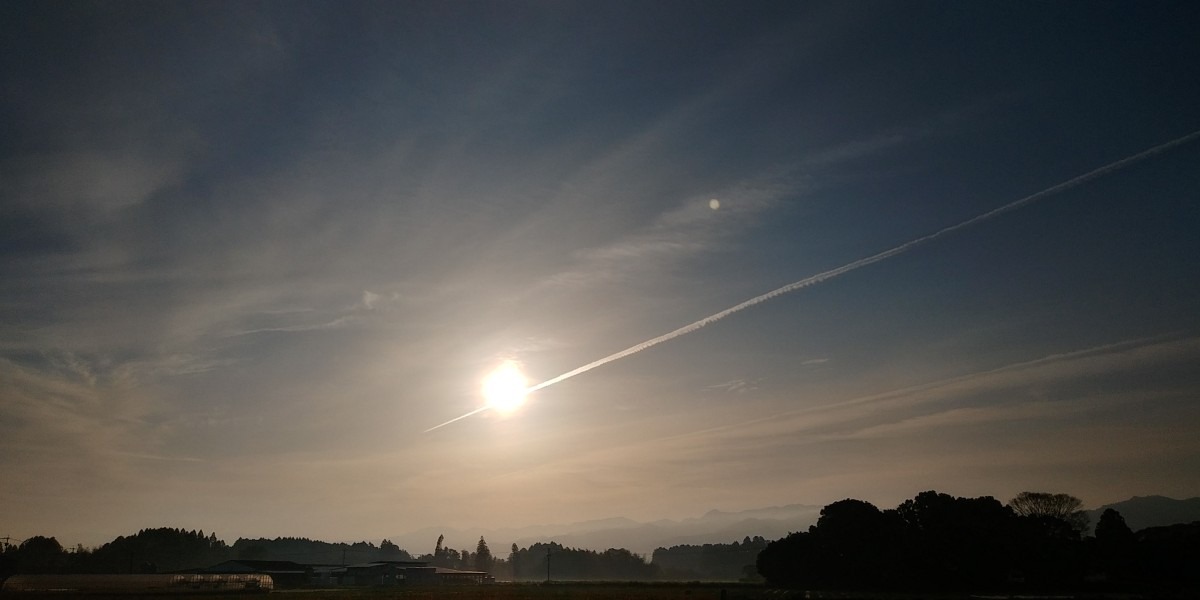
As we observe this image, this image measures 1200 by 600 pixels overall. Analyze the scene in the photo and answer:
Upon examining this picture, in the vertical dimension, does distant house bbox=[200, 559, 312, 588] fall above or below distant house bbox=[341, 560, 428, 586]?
above

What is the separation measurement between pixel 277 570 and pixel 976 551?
141m

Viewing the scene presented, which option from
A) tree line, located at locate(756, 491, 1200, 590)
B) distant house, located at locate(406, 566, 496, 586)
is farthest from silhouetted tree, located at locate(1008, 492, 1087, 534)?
distant house, located at locate(406, 566, 496, 586)

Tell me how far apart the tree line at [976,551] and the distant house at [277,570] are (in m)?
112

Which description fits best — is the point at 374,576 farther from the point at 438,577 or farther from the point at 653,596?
the point at 653,596

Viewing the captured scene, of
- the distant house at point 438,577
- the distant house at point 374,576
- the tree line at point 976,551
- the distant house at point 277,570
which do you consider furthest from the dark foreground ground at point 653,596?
the distant house at point 438,577

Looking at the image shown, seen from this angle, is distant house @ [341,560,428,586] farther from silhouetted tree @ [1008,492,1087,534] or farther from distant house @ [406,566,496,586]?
silhouetted tree @ [1008,492,1087,534]

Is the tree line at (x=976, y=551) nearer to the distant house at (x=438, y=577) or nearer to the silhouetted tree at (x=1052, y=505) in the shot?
the silhouetted tree at (x=1052, y=505)

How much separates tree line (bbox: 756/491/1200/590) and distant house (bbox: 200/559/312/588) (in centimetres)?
11188

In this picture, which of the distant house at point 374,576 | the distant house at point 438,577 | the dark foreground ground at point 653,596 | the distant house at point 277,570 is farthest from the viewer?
the distant house at point 438,577

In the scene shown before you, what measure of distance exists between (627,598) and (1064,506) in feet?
334

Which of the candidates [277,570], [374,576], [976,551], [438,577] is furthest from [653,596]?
[438,577]

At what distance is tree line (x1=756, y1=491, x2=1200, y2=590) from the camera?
8400 centimetres

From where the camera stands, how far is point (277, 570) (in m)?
155

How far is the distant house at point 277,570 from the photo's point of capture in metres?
147
